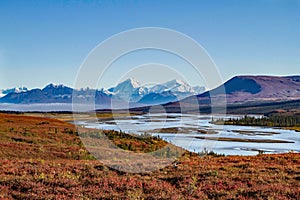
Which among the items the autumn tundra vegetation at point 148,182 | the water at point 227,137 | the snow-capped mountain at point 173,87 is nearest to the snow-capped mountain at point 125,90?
the snow-capped mountain at point 173,87

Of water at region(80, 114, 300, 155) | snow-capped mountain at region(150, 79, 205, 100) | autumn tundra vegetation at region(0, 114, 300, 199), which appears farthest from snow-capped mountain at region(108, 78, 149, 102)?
water at region(80, 114, 300, 155)

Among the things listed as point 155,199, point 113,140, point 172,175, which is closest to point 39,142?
point 113,140

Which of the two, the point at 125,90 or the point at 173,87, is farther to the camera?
the point at 173,87

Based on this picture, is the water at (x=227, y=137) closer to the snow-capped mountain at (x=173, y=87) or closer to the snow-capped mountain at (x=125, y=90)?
the snow-capped mountain at (x=173, y=87)

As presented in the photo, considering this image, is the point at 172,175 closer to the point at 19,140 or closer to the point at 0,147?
the point at 0,147

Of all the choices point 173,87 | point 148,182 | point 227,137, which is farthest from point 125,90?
point 227,137

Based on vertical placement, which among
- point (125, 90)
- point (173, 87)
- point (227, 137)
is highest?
point (173, 87)

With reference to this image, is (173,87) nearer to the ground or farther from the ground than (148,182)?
farther from the ground

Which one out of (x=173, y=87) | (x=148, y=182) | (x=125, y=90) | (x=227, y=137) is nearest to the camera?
(x=148, y=182)

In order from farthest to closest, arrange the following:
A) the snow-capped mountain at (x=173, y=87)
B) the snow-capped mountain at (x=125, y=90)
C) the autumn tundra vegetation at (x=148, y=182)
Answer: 1. the snow-capped mountain at (x=173, y=87)
2. the snow-capped mountain at (x=125, y=90)
3. the autumn tundra vegetation at (x=148, y=182)

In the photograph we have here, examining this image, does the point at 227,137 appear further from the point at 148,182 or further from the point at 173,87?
the point at 148,182

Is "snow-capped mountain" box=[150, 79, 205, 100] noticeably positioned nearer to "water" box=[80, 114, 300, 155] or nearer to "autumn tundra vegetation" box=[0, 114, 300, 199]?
"autumn tundra vegetation" box=[0, 114, 300, 199]

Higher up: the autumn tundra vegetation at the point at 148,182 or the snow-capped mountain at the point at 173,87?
the snow-capped mountain at the point at 173,87

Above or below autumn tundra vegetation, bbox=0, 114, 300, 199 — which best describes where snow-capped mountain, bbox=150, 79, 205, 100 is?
above
